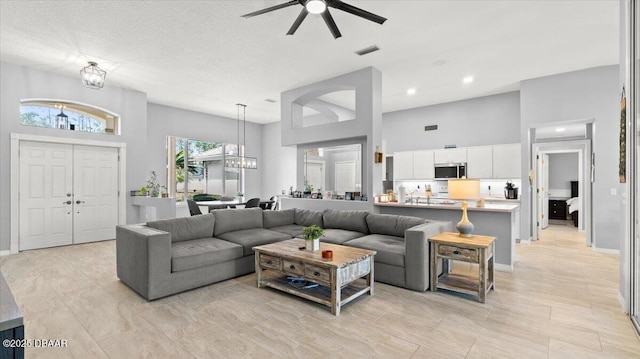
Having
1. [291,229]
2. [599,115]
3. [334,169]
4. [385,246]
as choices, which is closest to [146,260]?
[291,229]

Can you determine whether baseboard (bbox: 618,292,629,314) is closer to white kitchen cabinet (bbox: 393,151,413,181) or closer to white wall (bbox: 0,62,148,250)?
white kitchen cabinet (bbox: 393,151,413,181)

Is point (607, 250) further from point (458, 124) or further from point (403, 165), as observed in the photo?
point (403, 165)

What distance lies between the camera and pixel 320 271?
10.2 ft

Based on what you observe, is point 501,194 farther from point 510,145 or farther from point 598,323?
point 598,323

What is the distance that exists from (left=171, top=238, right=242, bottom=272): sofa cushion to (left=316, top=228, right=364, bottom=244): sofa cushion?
1.16 metres

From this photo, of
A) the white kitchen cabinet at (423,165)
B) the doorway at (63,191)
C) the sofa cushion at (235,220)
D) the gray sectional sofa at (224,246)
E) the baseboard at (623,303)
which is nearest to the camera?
the baseboard at (623,303)

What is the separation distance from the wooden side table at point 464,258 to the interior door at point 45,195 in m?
6.65

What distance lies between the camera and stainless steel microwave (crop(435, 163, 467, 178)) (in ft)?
24.1

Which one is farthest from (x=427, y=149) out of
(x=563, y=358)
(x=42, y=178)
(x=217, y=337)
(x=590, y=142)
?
(x=42, y=178)

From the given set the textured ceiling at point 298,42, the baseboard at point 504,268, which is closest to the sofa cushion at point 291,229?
the textured ceiling at point 298,42

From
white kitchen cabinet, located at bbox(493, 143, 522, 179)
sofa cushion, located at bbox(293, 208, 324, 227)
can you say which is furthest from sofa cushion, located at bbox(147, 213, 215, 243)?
white kitchen cabinet, located at bbox(493, 143, 522, 179)

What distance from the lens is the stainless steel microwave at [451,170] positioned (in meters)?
7.35

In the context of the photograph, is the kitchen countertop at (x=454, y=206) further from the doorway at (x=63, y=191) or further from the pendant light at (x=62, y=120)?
the pendant light at (x=62, y=120)

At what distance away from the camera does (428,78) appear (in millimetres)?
5988
